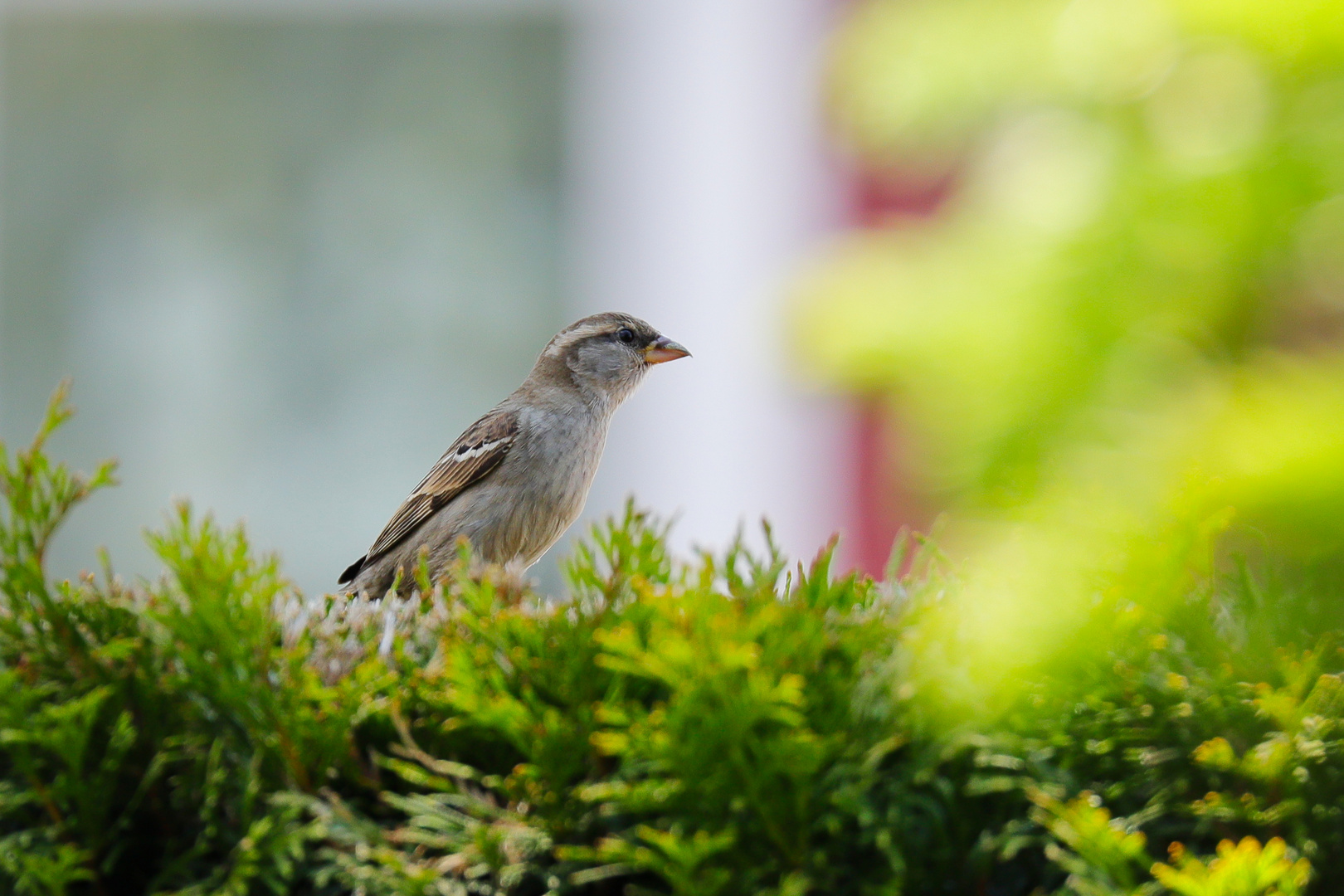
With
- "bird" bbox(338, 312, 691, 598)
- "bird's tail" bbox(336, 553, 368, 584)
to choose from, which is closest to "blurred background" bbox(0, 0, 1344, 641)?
"bird" bbox(338, 312, 691, 598)

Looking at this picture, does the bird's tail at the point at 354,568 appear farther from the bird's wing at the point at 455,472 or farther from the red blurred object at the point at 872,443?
the red blurred object at the point at 872,443

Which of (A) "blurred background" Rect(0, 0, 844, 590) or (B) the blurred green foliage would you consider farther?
(A) "blurred background" Rect(0, 0, 844, 590)

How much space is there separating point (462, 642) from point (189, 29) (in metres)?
6.57

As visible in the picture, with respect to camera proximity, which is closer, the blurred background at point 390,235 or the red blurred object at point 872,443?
the red blurred object at point 872,443

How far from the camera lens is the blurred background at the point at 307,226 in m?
6.52

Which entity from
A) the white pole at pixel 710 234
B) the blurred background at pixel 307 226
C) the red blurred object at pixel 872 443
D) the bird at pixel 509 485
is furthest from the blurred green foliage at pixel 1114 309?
the blurred background at pixel 307 226

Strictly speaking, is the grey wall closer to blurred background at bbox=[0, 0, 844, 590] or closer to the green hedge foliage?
blurred background at bbox=[0, 0, 844, 590]

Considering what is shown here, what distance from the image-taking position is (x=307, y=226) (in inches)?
261

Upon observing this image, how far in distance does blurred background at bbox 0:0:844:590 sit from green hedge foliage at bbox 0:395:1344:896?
502 cm

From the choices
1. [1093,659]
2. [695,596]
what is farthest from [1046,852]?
[695,596]

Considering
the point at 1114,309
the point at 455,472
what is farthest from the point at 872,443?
the point at 1114,309

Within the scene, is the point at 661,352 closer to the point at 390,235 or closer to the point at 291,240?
the point at 390,235

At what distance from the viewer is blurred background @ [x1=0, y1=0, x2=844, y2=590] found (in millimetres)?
6516

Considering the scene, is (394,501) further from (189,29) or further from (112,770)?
(112,770)
